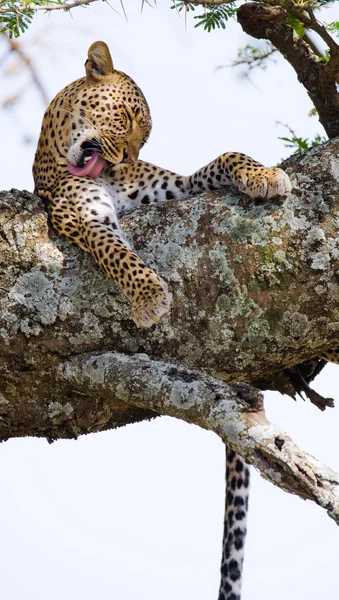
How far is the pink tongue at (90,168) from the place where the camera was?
609 centimetres

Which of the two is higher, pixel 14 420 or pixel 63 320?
pixel 63 320

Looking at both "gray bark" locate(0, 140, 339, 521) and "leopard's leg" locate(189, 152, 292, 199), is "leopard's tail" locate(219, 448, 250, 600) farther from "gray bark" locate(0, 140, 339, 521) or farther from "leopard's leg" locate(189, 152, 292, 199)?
"leopard's leg" locate(189, 152, 292, 199)

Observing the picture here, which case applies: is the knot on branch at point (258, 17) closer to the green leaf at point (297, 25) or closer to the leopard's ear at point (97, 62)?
the green leaf at point (297, 25)

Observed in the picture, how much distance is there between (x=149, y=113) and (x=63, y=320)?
2311mm

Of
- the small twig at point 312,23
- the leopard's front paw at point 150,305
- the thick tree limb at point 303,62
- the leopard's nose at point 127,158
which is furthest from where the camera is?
the leopard's nose at point 127,158

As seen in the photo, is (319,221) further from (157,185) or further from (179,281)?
(157,185)

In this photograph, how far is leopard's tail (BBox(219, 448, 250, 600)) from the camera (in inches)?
228

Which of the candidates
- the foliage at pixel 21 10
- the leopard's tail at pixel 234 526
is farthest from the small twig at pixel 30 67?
the leopard's tail at pixel 234 526

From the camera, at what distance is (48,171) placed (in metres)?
6.23

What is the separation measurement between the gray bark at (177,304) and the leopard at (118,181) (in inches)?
5.2

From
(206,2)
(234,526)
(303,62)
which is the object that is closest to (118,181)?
(206,2)

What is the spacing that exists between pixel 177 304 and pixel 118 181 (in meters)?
1.56

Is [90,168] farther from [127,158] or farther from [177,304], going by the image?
[177,304]

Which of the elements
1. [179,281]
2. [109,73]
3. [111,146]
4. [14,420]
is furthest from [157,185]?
[14,420]
